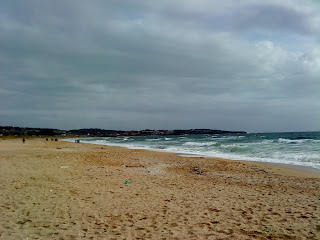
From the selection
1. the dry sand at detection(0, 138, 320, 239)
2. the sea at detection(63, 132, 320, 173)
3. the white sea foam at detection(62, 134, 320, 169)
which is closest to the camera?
the dry sand at detection(0, 138, 320, 239)

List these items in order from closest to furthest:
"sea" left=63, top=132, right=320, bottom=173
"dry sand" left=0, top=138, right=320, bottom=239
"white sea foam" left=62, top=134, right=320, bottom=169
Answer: "dry sand" left=0, top=138, right=320, bottom=239
"sea" left=63, top=132, right=320, bottom=173
"white sea foam" left=62, top=134, right=320, bottom=169

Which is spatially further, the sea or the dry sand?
the sea

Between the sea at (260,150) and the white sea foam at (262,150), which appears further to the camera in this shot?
the white sea foam at (262,150)

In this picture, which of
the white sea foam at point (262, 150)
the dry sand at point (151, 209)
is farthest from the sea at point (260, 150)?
the dry sand at point (151, 209)

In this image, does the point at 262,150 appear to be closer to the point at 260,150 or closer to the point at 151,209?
the point at 260,150

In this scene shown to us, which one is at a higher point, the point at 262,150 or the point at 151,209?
the point at 151,209

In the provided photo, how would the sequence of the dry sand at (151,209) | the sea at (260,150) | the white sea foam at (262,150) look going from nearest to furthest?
the dry sand at (151,209), the sea at (260,150), the white sea foam at (262,150)

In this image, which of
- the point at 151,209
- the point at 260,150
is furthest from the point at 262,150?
the point at 151,209

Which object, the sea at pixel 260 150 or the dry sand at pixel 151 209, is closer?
the dry sand at pixel 151 209

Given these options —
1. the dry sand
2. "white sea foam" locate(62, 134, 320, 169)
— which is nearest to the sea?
"white sea foam" locate(62, 134, 320, 169)

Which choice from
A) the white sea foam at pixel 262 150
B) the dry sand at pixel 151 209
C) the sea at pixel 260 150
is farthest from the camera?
the white sea foam at pixel 262 150

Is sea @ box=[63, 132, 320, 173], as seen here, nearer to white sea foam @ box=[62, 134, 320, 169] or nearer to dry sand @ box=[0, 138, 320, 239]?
white sea foam @ box=[62, 134, 320, 169]

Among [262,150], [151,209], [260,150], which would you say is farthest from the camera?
[260,150]

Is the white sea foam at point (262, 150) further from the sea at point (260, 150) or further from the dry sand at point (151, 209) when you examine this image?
the dry sand at point (151, 209)
